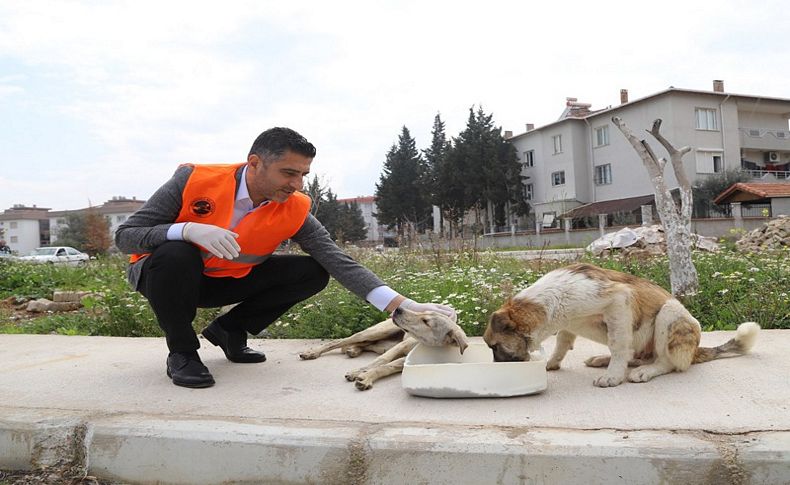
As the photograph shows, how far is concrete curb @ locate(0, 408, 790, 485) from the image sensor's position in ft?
6.90

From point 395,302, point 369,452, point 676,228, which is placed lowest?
point 369,452

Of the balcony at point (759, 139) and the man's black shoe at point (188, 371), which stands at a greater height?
the balcony at point (759, 139)

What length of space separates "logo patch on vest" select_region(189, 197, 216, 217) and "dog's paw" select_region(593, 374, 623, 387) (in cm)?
228

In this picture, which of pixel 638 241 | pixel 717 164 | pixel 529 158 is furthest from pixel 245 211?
Answer: pixel 529 158

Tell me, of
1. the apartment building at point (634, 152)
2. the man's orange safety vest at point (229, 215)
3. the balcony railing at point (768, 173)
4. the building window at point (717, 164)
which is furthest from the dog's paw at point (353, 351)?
the balcony railing at point (768, 173)

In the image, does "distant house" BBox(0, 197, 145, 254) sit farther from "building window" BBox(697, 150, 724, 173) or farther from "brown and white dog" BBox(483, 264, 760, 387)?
"brown and white dog" BBox(483, 264, 760, 387)

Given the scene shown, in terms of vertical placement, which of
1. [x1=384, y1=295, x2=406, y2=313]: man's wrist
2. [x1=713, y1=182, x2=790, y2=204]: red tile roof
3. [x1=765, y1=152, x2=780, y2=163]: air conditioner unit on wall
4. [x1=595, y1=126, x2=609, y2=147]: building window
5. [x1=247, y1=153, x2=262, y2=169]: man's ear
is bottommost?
[x1=384, y1=295, x2=406, y2=313]: man's wrist

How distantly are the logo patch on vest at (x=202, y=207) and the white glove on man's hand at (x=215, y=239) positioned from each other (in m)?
0.25

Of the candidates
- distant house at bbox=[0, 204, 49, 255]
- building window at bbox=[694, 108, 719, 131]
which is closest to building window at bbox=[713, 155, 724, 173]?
building window at bbox=[694, 108, 719, 131]

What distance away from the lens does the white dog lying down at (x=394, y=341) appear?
10.3ft

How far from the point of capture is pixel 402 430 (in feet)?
7.88

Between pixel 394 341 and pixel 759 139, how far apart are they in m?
38.3

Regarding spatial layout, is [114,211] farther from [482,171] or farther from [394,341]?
[394,341]

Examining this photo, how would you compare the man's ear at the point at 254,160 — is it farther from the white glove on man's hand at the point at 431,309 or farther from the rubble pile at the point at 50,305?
the rubble pile at the point at 50,305
